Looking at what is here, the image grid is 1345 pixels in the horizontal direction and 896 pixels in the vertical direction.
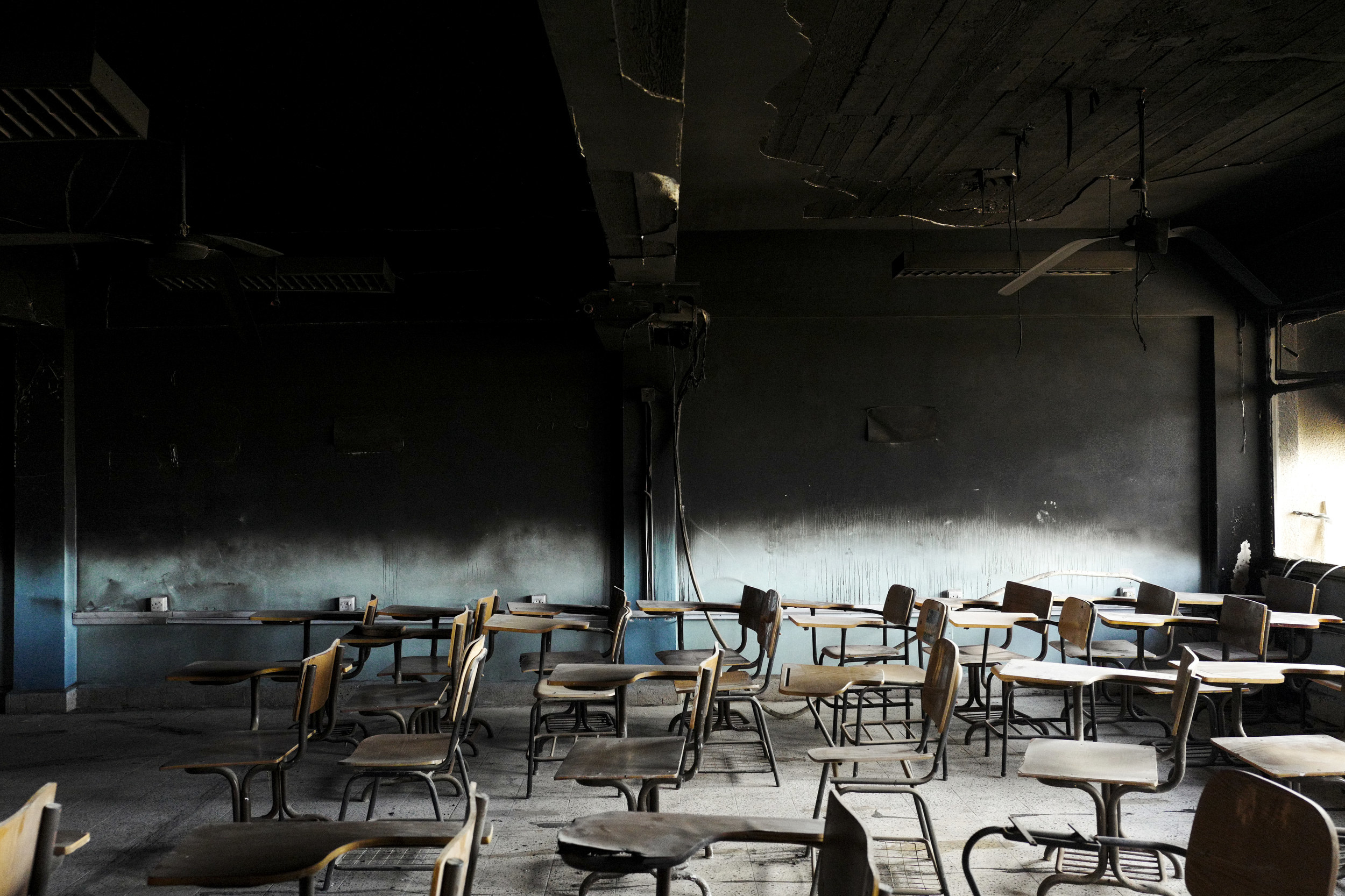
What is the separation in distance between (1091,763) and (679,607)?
10.3 ft

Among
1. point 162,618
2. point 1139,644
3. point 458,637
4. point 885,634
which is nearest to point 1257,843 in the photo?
point 458,637

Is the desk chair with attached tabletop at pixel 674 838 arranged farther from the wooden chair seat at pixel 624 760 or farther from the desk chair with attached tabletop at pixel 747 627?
the desk chair with attached tabletop at pixel 747 627

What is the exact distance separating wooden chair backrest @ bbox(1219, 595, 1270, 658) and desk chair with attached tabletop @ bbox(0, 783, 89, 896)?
18.1ft

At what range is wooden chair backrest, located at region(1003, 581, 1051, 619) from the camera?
5.55 metres

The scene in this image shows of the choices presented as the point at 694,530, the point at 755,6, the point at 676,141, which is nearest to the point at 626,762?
the point at 676,141

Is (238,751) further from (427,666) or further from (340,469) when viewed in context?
(340,469)

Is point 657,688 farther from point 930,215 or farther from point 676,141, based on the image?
point 676,141

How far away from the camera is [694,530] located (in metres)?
6.83

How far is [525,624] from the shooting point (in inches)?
209

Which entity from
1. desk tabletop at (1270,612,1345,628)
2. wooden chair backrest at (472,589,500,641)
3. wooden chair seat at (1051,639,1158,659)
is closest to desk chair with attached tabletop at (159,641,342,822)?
wooden chair backrest at (472,589,500,641)

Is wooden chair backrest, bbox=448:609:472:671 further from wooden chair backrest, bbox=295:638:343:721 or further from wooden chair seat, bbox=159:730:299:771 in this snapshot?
wooden chair seat, bbox=159:730:299:771

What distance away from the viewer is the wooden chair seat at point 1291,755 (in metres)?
3.12

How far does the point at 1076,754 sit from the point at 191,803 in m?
4.05

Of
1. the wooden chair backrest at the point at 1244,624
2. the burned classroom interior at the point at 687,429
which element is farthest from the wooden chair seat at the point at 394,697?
the wooden chair backrest at the point at 1244,624
